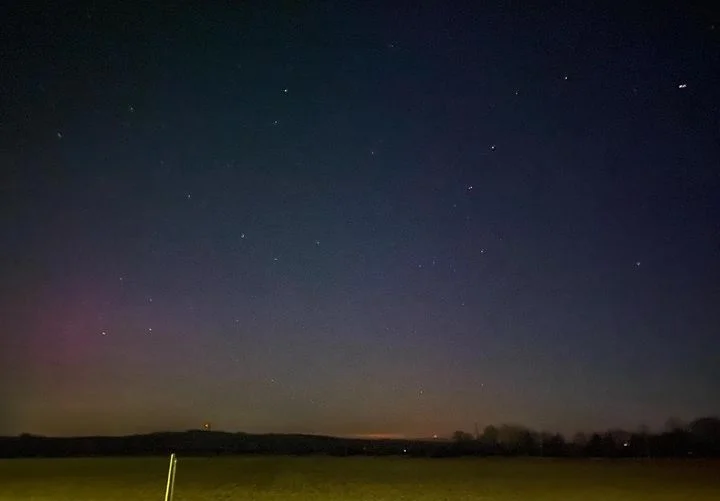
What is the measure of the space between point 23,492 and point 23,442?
112m

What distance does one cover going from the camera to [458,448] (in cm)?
10425

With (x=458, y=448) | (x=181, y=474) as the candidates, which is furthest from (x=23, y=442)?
(x=181, y=474)

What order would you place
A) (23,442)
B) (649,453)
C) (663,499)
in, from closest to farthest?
(663,499) → (649,453) → (23,442)

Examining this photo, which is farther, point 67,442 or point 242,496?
point 67,442

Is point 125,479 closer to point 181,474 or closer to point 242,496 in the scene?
point 181,474

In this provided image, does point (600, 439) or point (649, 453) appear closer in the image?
point (649, 453)

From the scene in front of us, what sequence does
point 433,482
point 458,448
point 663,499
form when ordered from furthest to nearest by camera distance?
point 458,448
point 433,482
point 663,499

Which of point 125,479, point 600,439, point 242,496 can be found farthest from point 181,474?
point 600,439

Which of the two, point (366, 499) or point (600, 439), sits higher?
point (600, 439)

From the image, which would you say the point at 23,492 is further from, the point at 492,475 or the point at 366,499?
the point at 492,475

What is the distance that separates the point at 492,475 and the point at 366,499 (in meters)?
17.8

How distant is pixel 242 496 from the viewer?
1195 inches

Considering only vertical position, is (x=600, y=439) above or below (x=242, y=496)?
above

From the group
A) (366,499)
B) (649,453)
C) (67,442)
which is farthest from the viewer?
(67,442)
